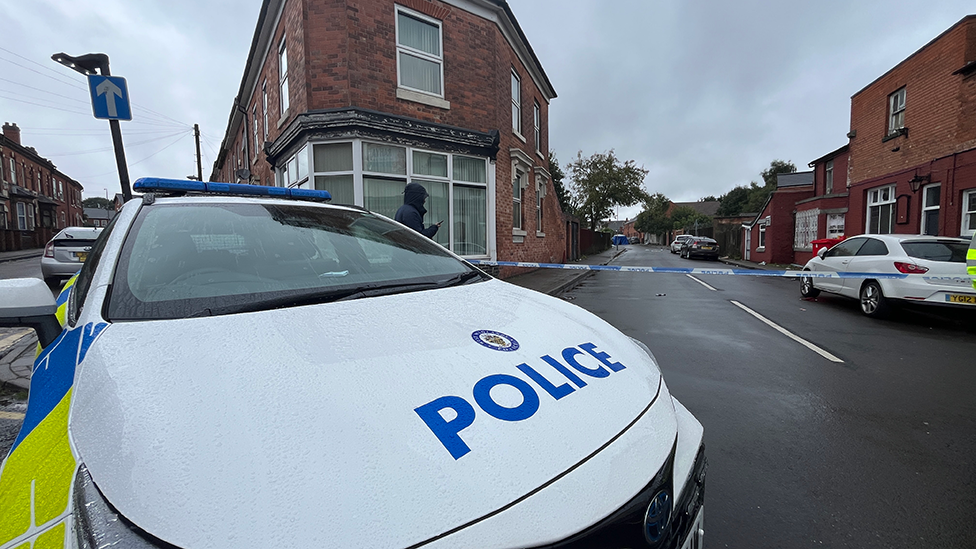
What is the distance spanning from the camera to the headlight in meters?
0.72

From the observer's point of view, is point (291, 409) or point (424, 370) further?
point (424, 370)

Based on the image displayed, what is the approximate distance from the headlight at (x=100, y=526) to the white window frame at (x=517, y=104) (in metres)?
13.1

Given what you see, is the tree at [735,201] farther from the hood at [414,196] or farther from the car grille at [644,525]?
the car grille at [644,525]

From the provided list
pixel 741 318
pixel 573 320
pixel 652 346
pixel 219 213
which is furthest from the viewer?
pixel 741 318

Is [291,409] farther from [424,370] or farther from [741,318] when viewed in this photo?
[741,318]

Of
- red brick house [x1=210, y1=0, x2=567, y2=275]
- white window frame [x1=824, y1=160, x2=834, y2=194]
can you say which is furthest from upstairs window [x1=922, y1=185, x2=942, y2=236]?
red brick house [x1=210, y1=0, x2=567, y2=275]

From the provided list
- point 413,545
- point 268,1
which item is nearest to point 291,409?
point 413,545

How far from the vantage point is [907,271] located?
6547 mm

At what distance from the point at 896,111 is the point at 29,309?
2067cm

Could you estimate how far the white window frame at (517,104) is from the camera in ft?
43.5

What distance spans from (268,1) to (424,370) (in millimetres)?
12302

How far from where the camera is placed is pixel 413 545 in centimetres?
77

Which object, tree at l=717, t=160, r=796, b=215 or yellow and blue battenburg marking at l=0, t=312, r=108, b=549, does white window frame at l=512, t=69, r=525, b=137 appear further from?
tree at l=717, t=160, r=796, b=215

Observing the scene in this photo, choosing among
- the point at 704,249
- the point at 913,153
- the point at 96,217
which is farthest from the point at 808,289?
the point at 96,217
